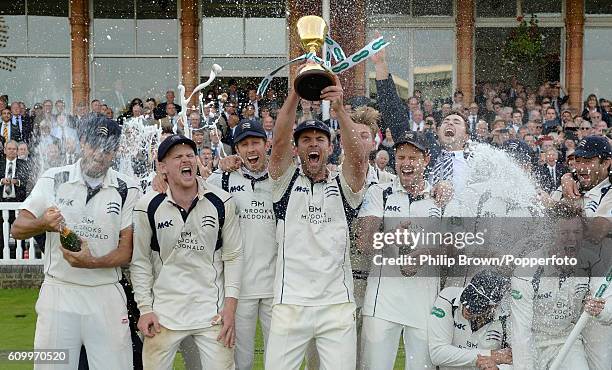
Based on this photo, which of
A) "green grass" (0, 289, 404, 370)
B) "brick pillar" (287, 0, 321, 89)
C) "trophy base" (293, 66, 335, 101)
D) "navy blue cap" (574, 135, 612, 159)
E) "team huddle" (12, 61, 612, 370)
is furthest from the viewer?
"brick pillar" (287, 0, 321, 89)

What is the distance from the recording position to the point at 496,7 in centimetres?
1728

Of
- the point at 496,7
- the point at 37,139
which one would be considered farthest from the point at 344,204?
the point at 496,7

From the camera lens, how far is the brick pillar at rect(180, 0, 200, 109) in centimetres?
1731

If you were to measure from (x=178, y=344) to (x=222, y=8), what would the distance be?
12.7 meters

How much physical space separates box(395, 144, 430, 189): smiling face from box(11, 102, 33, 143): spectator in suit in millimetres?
8701

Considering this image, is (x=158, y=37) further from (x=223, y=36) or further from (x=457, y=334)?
(x=457, y=334)

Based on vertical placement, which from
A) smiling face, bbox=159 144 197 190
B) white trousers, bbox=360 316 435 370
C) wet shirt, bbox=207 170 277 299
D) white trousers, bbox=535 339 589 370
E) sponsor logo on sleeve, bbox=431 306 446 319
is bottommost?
white trousers, bbox=535 339 589 370

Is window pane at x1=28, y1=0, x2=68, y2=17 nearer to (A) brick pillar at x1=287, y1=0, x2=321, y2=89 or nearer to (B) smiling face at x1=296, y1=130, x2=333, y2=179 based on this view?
(A) brick pillar at x1=287, y1=0, x2=321, y2=89

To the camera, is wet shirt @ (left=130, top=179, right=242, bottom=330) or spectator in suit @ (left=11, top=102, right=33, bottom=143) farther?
spectator in suit @ (left=11, top=102, right=33, bottom=143)

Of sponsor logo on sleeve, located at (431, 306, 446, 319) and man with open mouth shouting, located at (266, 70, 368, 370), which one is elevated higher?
man with open mouth shouting, located at (266, 70, 368, 370)

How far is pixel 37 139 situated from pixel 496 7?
28.9ft

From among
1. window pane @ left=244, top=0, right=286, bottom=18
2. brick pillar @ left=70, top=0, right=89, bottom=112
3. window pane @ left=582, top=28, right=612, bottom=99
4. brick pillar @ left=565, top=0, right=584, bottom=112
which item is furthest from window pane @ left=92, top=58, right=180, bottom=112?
window pane @ left=582, top=28, right=612, bottom=99

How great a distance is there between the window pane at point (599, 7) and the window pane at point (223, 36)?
6.51m

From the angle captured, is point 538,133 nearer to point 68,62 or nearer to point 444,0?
point 444,0
